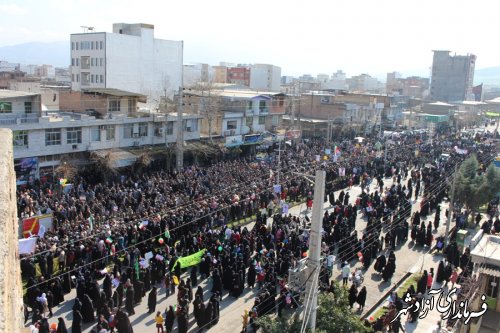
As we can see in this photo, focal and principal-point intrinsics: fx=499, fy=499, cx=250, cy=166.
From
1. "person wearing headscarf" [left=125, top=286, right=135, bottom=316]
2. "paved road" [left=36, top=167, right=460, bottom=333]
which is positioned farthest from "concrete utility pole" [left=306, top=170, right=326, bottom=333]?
"person wearing headscarf" [left=125, top=286, right=135, bottom=316]

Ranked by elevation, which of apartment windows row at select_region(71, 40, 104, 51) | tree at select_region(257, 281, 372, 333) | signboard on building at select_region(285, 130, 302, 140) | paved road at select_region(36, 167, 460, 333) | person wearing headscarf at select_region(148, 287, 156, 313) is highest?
apartment windows row at select_region(71, 40, 104, 51)

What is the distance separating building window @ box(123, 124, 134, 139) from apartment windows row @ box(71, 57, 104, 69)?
20001mm

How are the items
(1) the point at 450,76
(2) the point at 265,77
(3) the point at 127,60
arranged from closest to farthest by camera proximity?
(3) the point at 127,60 < (2) the point at 265,77 < (1) the point at 450,76

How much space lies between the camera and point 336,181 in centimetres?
2945

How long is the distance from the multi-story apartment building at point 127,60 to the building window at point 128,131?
1601cm

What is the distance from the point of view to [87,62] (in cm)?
4991

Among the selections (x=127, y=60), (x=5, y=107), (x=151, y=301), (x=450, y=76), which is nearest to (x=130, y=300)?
(x=151, y=301)

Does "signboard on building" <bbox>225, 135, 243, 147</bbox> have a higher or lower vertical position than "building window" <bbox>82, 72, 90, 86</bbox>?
lower

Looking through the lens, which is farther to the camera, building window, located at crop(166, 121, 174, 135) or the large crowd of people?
building window, located at crop(166, 121, 174, 135)

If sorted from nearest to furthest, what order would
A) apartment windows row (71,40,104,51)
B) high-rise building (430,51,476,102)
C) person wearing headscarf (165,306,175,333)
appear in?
1. person wearing headscarf (165,306,175,333)
2. apartment windows row (71,40,104,51)
3. high-rise building (430,51,476,102)

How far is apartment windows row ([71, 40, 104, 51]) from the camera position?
159ft

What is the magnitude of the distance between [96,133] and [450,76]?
96.7 metres

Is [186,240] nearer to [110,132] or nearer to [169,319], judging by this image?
[169,319]

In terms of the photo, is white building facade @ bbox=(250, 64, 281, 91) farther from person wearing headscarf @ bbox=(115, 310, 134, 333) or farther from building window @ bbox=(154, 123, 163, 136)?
person wearing headscarf @ bbox=(115, 310, 134, 333)
